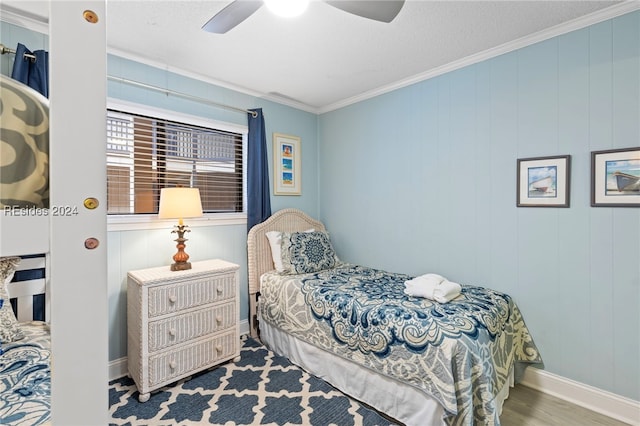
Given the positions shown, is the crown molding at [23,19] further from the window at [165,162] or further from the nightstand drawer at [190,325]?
the nightstand drawer at [190,325]

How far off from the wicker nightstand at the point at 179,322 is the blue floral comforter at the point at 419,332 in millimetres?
466

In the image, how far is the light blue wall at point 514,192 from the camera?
6.30 ft

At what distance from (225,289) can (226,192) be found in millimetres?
1055

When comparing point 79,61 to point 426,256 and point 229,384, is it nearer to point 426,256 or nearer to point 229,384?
point 229,384

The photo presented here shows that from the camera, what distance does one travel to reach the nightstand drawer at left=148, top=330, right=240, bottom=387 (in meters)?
2.14

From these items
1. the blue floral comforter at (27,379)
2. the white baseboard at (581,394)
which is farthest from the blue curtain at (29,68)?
the white baseboard at (581,394)

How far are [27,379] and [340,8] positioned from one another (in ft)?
5.90

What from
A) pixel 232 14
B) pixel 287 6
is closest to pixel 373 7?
pixel 287 6

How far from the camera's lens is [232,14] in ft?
5.11

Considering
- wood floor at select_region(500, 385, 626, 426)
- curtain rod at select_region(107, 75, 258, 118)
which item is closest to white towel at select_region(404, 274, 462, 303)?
wood floor at select_region(500, 385, 626, 426)

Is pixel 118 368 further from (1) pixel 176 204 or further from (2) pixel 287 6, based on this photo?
(2) pixel 287 6

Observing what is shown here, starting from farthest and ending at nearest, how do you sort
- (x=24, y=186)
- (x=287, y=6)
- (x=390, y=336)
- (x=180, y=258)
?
(x=180, y=258) < (x=390, y=336) < (x=287, y=6) < (x=24, y=186)

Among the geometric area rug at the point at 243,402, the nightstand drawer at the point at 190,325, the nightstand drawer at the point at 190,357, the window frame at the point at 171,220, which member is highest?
the window frame at the point at 171,220

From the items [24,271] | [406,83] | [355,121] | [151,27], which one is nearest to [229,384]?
[24,271]
